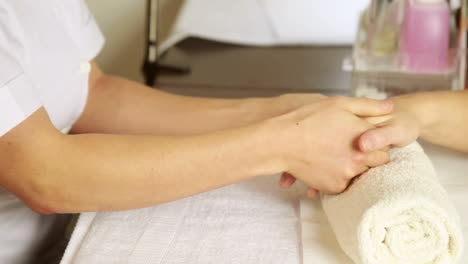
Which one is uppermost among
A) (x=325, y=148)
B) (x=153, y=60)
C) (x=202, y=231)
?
(x=325, y=148)

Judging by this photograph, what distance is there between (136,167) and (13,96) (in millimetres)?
195

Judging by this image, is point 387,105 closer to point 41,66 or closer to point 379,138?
point 379,138

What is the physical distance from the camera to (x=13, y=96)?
80 cm

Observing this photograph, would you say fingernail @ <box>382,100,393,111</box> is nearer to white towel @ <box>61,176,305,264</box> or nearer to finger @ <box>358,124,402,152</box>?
finger @ <box>358,124,402,152</box>

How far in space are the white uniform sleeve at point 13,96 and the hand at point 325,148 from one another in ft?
1.18

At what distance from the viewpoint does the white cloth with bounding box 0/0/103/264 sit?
88 cm

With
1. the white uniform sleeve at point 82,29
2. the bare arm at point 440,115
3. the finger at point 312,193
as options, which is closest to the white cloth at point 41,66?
the white uniform sleeve at point 82,29

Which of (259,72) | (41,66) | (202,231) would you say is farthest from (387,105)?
(259,72)

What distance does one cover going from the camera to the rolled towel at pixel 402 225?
0.73m

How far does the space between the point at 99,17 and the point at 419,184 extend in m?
2.21

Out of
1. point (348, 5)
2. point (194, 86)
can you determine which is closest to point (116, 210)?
point (194, 86)

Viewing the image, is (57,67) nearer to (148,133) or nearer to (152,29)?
(148,133)

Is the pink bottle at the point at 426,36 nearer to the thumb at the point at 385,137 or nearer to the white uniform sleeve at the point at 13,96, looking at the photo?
the thumb at the point at 385,137

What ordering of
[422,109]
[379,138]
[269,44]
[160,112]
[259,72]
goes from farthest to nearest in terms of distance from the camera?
[269,44] < [259,72] < [160,112] < [422,109] < [379,138]
